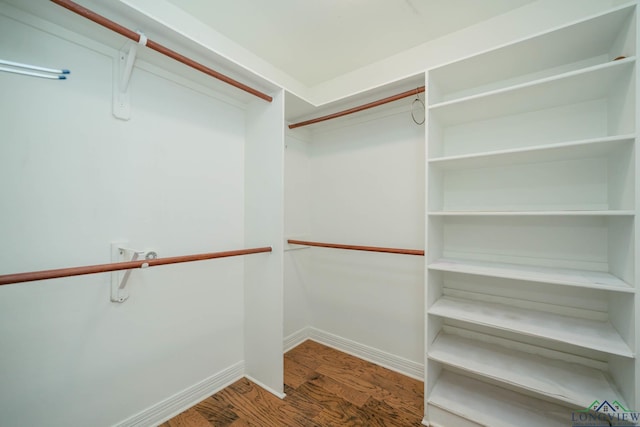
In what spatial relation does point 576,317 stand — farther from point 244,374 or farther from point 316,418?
point 244,374

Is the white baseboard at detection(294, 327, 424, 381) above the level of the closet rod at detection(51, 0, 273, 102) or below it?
below

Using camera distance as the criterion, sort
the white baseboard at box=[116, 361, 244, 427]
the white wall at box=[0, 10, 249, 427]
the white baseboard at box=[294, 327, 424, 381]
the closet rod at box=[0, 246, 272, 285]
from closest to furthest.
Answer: the closet rod at box=[0, 246, 272, 285]
the white wall at box=[0, 10, 249, 427]
the white baseboard at box=[116, 361, 244, 427]
the white baseboard at box=[294, 327, 424, 381]

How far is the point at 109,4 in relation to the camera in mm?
1077

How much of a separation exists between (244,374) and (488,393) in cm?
173

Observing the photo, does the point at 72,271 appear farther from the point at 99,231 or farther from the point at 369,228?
the point at 369,228

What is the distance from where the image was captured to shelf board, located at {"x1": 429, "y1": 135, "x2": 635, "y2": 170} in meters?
1.17

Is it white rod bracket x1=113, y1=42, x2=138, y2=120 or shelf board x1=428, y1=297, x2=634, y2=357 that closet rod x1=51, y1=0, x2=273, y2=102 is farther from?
shelf board x1=428, y1=297, x2=634, y2=357

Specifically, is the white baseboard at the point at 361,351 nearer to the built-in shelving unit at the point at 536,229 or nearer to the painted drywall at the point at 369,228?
the painted drywall at the point at 369,228

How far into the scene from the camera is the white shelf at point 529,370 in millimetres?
1207

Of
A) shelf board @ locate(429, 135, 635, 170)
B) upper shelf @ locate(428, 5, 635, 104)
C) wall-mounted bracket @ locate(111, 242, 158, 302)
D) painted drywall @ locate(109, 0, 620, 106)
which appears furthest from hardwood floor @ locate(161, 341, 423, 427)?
painted drywall @ locate(109, 0, 620, 106)

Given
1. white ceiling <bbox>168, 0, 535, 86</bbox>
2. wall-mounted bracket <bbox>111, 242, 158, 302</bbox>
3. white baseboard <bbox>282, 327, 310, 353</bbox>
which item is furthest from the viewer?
white baseboard <bbox>282, 327, 310, 353</bbox>

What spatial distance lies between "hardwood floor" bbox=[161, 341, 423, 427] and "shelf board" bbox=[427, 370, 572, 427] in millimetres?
218

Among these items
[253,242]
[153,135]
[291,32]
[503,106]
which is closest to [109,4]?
[153,135]

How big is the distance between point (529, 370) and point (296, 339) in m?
1.82
